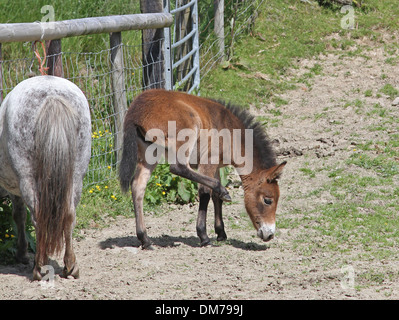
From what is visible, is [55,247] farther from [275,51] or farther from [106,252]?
[275,51]

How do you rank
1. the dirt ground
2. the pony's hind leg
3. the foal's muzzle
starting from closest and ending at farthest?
the dirt ground < the pony's hind leg < the foal's muzzle

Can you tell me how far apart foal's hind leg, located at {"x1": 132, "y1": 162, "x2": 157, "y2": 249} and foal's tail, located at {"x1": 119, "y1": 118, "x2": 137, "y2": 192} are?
176 millimetres

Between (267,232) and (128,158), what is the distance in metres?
1.41

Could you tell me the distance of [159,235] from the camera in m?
5.93

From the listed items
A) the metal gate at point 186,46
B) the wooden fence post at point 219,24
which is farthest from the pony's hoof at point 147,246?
the wooden fence post at point 219,24

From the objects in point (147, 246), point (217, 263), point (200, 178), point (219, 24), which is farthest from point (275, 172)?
point (219, 24)

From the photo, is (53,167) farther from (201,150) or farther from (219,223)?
(219,223)

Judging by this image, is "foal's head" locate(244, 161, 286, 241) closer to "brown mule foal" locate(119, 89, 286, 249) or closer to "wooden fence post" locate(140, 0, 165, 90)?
"brown mule foal" locate(119, 89, 286, 249)

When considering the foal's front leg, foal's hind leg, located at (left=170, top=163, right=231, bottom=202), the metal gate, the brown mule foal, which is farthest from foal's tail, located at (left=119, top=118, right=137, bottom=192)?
the metal gate

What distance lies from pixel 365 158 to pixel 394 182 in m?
0.64

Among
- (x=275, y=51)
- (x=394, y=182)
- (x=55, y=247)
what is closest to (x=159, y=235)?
(x=55, y=247)

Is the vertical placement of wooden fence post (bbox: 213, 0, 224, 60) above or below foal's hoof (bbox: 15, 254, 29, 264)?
above

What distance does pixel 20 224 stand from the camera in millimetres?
4914

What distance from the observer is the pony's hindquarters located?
414cm
